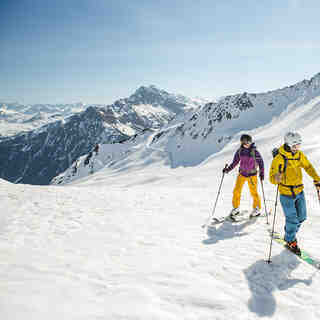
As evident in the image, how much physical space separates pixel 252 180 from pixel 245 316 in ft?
18.1

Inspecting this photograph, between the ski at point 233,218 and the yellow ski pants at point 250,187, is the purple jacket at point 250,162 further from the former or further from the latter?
the ski at point 233,218

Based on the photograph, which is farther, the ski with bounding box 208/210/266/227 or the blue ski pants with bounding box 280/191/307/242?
the ski with bounding box 208/210/266/227

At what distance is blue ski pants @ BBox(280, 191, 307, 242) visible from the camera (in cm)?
615

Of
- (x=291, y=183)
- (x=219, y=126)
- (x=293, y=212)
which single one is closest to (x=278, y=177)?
(x=291, y=183)

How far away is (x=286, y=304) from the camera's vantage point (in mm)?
4281

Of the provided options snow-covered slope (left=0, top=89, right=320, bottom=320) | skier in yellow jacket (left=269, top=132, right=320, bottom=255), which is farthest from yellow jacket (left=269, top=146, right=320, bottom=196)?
snow-covered slope (left=0, top=89, right=320, bottom=320)

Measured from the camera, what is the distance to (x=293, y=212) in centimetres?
615

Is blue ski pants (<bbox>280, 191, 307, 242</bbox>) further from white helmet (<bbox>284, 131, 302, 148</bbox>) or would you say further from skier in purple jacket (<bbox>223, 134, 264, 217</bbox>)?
skier in purple jacket (<bbox>223, 134, 264, 217</bbox>)

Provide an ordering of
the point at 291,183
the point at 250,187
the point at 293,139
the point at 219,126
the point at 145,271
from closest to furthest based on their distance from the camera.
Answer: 1. the point at 145,271
2. the point at 293,139
3. the point at 291,183
4. the point at 250,187
5. the point at 219,126

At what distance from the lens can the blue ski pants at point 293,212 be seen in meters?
6.15

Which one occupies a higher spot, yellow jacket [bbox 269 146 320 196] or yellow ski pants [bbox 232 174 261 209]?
yellow jacket [bbox 269 146 320 196]

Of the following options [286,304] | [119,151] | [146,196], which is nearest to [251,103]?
[119,151]

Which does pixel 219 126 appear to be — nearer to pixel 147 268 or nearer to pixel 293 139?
pixel 293 139

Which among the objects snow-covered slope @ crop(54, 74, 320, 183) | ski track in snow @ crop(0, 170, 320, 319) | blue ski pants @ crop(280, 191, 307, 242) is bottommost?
ski track in snow @ crop(0, 170, 320, 319)
